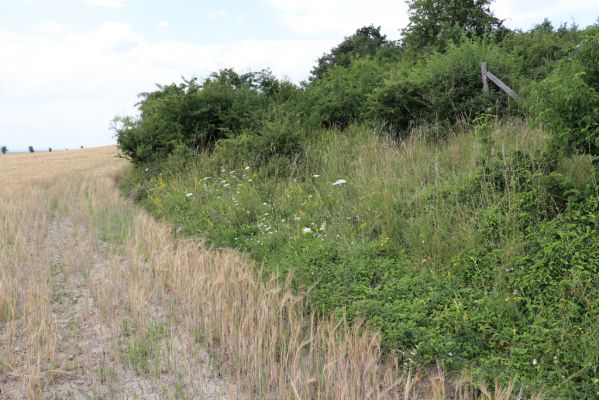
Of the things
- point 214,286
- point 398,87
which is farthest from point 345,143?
point 214,286

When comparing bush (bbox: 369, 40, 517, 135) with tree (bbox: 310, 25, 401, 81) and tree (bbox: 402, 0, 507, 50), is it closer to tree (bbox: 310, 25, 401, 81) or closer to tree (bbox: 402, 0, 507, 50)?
A: tree (bbox: 402, 0, 507, 50)

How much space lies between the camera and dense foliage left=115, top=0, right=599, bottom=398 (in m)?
3.78

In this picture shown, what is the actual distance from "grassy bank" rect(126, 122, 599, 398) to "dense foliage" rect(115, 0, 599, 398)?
0.06ft

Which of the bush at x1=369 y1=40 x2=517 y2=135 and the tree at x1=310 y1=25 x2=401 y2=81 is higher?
the tree at x1=310 y1=25 x2=401 y2=81

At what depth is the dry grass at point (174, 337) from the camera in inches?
133

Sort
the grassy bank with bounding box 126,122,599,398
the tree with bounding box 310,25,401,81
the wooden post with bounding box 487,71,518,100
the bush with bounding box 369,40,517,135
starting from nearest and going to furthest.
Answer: the grassy bank with bounding box 126,122,599,398 < the wooden post with bounding box 487,71,518,100 < the bush with bounding box 369,40,517,135 < the tree with bounding box 310,25,401,81

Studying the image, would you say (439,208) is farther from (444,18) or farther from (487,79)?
(444,18)

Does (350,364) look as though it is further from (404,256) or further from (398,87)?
(398,87)

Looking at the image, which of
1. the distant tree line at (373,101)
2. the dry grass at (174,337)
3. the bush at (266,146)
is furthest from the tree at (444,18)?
→ the dry grass at (174,337)

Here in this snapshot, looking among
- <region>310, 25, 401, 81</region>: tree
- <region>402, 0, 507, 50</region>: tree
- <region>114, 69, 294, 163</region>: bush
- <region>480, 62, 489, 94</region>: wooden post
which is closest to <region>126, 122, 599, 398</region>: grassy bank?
<region>480, 62, 489, 94</region>: wooden post

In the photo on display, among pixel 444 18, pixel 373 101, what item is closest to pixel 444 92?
pixel 373 101

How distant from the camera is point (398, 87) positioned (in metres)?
10.3

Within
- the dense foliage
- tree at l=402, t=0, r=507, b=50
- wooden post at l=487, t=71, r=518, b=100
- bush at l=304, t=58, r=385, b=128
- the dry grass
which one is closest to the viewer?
the dry grass

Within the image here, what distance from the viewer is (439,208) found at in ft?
19.0
